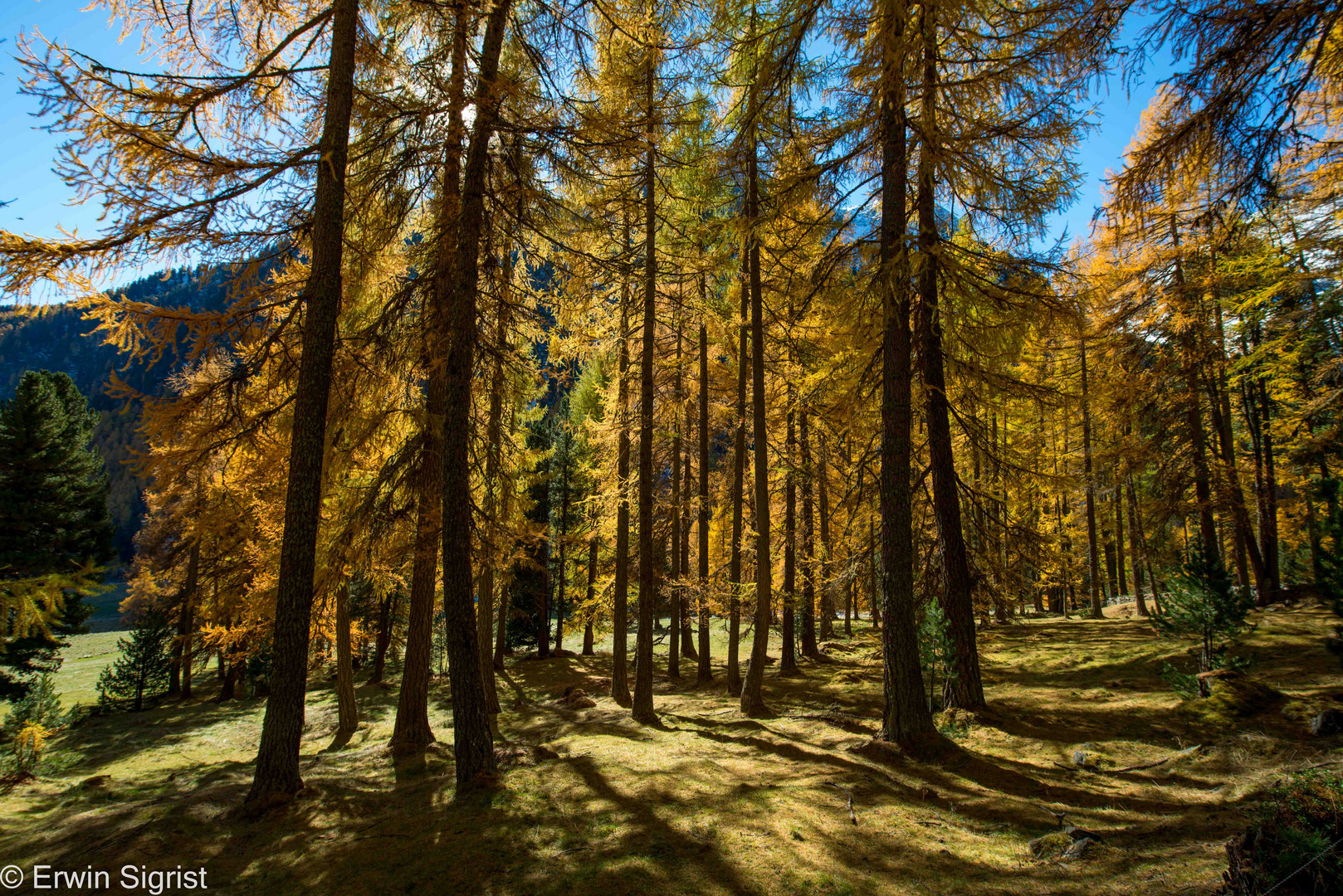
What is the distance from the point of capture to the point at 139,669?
1936cm

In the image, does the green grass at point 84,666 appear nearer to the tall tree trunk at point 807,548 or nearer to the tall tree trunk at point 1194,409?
the tall tree trunk at point 807,548

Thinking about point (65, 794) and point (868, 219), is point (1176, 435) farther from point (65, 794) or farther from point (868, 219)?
point (65, 794)

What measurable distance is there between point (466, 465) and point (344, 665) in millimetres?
7963

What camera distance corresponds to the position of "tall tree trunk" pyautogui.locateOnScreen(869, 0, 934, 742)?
22.3ft

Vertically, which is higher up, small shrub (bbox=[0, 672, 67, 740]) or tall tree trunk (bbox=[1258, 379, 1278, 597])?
tall tree trunk (bbox=[1258, 379, 1278, 597])

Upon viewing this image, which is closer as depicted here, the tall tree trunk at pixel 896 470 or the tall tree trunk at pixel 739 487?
the tall tree trunk at pixel 896 470

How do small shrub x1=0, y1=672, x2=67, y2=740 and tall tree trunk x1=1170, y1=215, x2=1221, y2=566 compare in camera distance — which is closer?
small shrub x1=0, y1=672, x2=67, y2=740

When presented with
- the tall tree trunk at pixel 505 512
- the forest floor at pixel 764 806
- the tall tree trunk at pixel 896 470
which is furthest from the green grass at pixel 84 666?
the tall tree trunk at pixel 896 470

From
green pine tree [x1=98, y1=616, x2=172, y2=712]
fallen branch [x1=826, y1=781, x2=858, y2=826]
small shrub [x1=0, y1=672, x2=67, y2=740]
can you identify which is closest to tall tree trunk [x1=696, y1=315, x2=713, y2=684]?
fallen branch [x1=826, y1=781, x2=858, y2=826]

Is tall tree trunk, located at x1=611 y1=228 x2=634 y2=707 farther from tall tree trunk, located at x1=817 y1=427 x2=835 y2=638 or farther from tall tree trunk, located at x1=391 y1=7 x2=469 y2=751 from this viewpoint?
tall tree trunk, located at x1=817 y1=427 x2=835 y2=638

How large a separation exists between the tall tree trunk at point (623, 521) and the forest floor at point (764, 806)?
1.94 meters

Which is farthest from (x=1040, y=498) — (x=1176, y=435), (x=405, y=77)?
(x=405, y=77)

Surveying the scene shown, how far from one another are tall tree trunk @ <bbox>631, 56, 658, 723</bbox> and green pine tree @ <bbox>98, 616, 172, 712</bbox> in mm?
19367

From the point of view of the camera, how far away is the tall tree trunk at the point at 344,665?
11.2 metres
